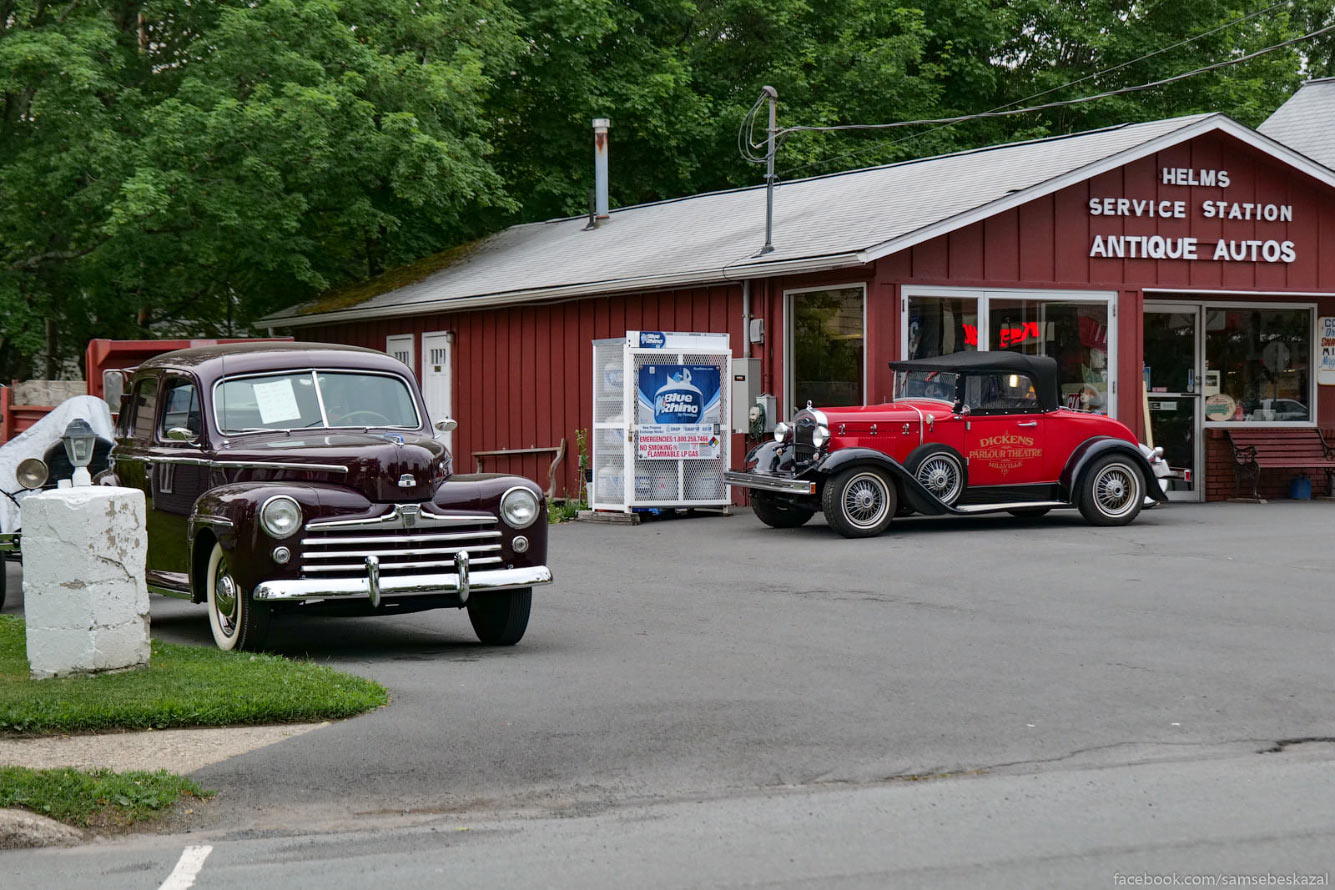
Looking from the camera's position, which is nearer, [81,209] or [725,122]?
[81,209]

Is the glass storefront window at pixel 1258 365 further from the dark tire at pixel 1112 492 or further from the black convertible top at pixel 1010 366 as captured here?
the black convertible top at pixel 1010 366

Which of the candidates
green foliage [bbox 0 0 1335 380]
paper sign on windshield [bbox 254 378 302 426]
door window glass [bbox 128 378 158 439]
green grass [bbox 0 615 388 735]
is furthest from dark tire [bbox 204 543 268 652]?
green foliage [bbox 0 0 1335 380]

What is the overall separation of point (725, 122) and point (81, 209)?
1424cm

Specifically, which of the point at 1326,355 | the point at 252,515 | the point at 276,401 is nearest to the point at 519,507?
the point at 252,515

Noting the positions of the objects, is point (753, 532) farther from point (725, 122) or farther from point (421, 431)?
point (725, 122)

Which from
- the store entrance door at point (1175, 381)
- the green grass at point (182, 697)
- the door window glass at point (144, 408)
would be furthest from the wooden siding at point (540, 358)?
the green grass at point (182, 697)

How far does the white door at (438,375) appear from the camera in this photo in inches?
1052

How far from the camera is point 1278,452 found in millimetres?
20875

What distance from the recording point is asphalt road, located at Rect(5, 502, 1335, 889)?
5.39 meters

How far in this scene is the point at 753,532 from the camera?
1703 cm

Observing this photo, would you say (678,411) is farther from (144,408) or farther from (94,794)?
(94,794)

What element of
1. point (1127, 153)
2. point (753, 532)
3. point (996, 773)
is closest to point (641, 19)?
point (1127, 153)

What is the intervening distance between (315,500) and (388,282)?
2135 centimetres

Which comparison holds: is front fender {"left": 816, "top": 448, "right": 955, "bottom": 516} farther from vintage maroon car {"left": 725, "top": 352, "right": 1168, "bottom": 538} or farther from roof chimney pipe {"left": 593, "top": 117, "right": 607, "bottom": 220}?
roof chimney pipe {"left": 593, "top": 117, "right": 607, "bottom": 220}
